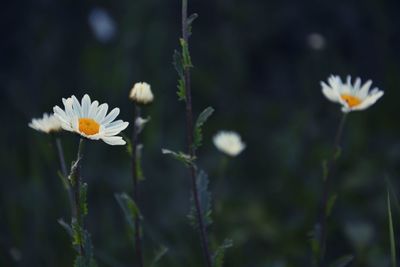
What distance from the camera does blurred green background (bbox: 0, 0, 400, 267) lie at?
9.36 feet

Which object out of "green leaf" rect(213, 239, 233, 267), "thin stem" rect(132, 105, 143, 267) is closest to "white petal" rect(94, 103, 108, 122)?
"thin stem" rect(132, 105, 143, 267)

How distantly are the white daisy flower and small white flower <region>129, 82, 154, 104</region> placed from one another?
13 centimetres

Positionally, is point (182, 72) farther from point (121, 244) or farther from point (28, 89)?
point (28, 89)

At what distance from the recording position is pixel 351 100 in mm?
2021

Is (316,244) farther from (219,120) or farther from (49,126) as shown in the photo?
(219,120)

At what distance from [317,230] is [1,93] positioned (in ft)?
8.44

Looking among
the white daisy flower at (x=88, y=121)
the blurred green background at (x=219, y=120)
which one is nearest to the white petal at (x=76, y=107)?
the white daisy flower at (x=88, y=121)

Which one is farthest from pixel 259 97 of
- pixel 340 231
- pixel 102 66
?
pixel 340 231

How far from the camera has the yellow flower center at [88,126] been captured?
1621mm

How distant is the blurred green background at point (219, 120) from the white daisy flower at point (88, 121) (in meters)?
0.89

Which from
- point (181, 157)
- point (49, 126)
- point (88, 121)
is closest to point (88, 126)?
point (88, 121)

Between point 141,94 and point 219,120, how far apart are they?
1818 mm

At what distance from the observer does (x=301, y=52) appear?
4.25m

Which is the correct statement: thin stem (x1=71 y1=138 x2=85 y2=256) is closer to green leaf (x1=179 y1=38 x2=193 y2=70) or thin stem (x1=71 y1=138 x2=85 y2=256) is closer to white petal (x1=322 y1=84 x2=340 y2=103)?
green leaf (x1=179 y1=38 x2=193 y2=70)
